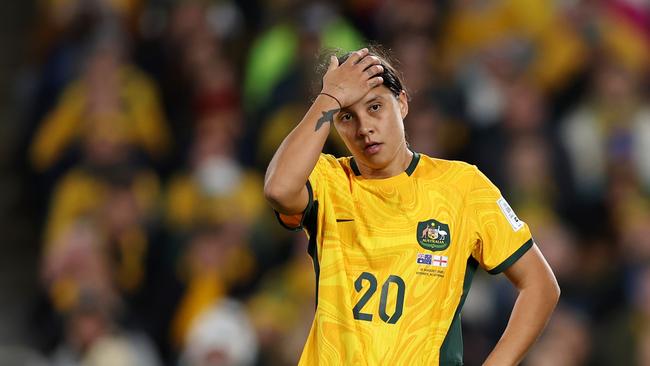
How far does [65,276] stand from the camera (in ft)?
31.6

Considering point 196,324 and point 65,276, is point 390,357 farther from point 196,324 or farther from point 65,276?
point 65,276

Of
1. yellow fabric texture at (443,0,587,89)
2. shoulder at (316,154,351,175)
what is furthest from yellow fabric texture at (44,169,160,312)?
shoulder at (316,154,351,175)

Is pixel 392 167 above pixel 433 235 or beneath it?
above

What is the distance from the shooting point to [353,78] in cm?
Answer: 416

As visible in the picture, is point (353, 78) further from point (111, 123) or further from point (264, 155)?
point (111, 123)

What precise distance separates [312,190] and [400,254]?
34cm

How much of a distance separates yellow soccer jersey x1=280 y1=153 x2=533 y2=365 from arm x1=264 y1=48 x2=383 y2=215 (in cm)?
14

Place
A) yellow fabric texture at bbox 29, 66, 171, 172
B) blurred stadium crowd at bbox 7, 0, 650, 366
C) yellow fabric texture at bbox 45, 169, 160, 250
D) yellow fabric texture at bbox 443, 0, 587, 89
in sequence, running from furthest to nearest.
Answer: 1. yellow fabric texture at bbox 29, 66, 171, 172
2. yellow fabric texture at bbox 443, 0, 587, 89
3. yellow fabric texture at bbox 45, 169, 160, 250
4. blurred stadium crowd at bbox 7, 0, 650, 366

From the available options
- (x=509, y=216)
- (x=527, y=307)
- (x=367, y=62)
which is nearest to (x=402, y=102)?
(x=367, y=62)

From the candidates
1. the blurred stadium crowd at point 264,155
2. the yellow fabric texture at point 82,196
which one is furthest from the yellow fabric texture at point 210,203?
the yellow fabric texture at point 82,196

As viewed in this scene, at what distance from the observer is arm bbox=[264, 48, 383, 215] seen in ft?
13.3

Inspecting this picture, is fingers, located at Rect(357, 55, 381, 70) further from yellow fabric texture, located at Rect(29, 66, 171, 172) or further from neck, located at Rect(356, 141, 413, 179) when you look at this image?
yellow fabric texture, located at Rect(29, 66, 171, 172)

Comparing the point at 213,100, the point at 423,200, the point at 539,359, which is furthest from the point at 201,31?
the point at 423,200

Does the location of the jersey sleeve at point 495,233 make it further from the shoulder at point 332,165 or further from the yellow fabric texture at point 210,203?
the yellow fabric texture at point 210,203
